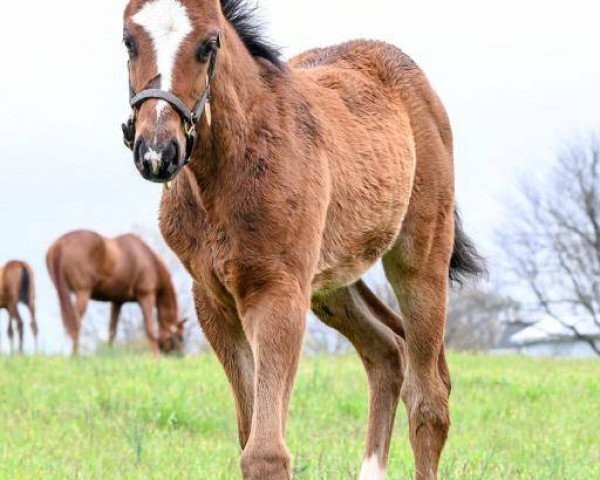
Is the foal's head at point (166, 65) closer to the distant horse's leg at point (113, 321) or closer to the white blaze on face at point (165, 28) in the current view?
the white blaze on face at point (165, 28)

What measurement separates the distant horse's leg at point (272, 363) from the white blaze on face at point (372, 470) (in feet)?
5.23

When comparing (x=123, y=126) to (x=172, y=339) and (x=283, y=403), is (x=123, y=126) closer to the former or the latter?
(x=283, y=403)

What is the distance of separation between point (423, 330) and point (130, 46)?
2.56 m

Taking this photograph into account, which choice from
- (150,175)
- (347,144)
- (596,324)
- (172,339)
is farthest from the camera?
(596,324)

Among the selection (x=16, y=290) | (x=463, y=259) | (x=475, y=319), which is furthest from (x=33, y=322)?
(x=475, y=319)

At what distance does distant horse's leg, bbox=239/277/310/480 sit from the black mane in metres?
1.09

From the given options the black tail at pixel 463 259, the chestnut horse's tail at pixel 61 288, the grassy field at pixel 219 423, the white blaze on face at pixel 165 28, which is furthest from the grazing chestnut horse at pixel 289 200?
the chestnut horse's tail at pixel 61 288

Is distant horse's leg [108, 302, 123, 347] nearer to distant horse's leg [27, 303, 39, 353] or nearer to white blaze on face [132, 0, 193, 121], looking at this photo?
distant horse's leg [27, 303, 39, 353]

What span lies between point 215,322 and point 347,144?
1022 mm

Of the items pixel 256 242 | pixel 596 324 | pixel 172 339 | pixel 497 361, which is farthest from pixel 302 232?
pixel 596 324

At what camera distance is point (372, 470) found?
6.09 metres

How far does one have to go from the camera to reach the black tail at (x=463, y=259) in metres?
6.95

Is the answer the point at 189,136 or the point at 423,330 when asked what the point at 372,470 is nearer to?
the point at 423,330

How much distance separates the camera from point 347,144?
17.7 feet
